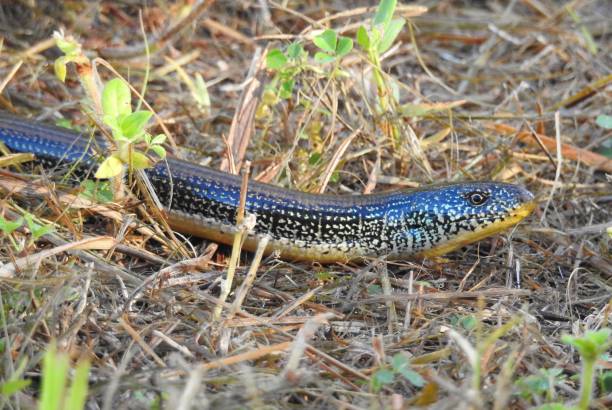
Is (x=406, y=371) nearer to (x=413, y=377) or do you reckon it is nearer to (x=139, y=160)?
(x=413, y=377)

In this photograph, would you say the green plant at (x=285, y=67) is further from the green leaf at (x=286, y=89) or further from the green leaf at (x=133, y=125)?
the green leaf at (x=133, y=125)

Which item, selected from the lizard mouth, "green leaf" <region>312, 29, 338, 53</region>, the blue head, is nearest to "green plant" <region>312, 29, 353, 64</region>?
"green leaf" <region>312, 29, 338, 53</region>

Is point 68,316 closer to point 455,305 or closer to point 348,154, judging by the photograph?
point 455,305

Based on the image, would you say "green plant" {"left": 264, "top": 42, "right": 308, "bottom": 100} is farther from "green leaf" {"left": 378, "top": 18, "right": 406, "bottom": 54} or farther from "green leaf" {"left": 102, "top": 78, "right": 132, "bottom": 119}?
"green leaf" {"left": 102, "top": 78, "right": 132, "bottom": 119}

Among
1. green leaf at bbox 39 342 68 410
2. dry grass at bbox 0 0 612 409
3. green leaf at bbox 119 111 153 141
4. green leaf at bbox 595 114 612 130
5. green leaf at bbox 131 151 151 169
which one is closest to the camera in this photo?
green leaf at bbox 39 342 68 410

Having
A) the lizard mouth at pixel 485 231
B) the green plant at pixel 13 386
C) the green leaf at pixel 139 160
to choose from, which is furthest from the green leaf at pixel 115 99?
the lizard mouth at pixel 485 231

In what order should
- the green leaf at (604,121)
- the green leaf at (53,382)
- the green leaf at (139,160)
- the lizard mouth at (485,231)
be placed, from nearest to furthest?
1. the green leaf at (53,382)
2. the green leaf at (139,160)
3. the lizard mouth at (485,231)
4. the green leaf at (604,121)
